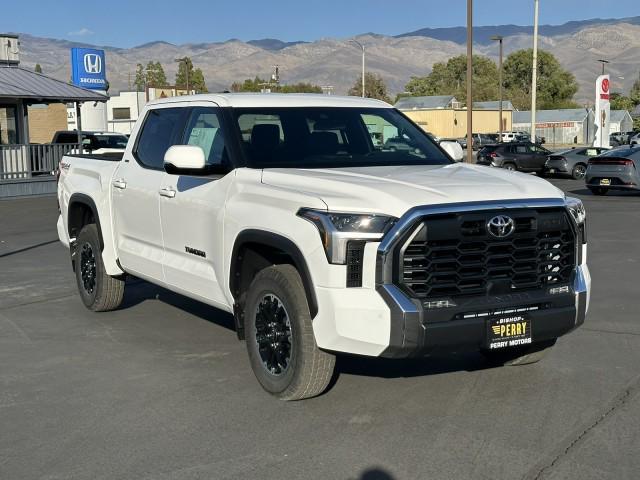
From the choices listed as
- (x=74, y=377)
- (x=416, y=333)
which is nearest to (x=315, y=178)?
(x=416, y=333)

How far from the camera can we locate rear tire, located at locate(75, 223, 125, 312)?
803 cm

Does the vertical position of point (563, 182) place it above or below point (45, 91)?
below

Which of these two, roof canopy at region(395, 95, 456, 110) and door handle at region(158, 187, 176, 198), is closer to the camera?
door handle at region(158, 187, 176, 198)

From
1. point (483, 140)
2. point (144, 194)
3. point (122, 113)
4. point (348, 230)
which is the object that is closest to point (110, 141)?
point (144, 194)

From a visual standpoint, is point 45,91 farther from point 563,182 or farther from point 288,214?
point 288,214

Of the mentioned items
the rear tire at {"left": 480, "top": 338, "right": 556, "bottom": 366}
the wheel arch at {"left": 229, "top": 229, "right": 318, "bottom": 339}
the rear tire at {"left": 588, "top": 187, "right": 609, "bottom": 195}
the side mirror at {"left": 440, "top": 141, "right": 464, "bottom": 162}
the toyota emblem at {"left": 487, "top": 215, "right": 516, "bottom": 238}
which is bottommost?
the rear tire at {"left": 588, "top": 187, "right": 609, "bottom": 195}

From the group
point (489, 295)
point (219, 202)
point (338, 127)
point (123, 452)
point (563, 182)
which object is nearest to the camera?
point (123, 452)

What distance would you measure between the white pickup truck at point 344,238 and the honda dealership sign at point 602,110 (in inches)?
1424

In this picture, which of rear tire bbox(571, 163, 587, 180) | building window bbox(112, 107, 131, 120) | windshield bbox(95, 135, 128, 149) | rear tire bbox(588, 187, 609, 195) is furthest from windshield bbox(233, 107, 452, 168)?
building window bbox(112, 107, 131, 120)

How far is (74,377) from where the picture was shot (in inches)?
245

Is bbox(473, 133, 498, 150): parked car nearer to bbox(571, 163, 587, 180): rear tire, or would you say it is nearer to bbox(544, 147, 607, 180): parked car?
bbox(544, 147, 607, 180): parked car

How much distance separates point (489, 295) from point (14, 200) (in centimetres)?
2128

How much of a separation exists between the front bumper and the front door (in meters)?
1.63

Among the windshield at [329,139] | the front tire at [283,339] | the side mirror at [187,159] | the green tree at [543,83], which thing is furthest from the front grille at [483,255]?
the green tree at [543,83]
